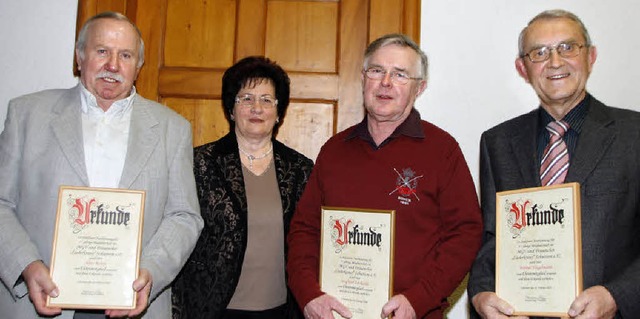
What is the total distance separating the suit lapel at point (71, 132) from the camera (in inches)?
88.3

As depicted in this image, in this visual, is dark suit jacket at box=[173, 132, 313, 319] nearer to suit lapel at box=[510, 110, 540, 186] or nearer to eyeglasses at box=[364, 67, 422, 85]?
eyeglasses at box=[364, 67, 422, 85]

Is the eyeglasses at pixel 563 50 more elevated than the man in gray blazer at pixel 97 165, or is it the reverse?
the eyeglasses at pixel 563 50

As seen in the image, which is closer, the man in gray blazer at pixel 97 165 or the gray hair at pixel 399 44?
the man in gray blazer at pixel 97 165

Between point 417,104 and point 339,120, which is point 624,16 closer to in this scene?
point 417,104

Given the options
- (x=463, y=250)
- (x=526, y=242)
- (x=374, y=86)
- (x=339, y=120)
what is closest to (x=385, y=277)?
→ (x=463, y=250)

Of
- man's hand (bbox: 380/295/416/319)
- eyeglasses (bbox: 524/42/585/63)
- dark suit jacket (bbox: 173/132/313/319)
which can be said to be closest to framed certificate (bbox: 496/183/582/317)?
man's hand (bbox: 380/295/416/319)

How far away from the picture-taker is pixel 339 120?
3.41 meters

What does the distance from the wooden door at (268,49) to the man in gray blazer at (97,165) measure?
0.94m

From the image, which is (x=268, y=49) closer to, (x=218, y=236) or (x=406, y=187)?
(x=218, y=236)

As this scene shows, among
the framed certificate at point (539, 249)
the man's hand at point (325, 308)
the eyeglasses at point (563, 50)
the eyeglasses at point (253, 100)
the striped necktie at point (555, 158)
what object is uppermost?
the eyeglasses at point (563, 50)

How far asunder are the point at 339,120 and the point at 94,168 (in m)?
1.50

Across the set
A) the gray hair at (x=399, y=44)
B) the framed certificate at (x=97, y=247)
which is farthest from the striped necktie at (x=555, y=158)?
the framed certificate at (x=97, y=247)

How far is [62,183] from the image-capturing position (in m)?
2.22

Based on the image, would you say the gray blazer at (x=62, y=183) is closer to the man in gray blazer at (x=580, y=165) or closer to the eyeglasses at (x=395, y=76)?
the eyeglasses at (x=395, y=76)
